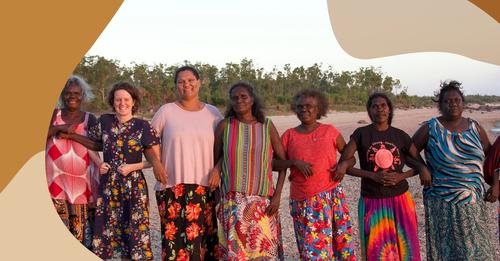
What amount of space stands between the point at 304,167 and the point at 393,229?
0.89 m

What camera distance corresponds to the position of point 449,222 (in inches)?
168

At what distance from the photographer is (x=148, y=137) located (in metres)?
4.18

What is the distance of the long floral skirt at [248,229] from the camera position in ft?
13.7

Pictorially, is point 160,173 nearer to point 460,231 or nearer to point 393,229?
point 393,229

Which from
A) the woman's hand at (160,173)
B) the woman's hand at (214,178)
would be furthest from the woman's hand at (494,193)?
the woman's hand at (160,173)

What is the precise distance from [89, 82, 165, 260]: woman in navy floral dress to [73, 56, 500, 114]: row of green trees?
1730 centimetres

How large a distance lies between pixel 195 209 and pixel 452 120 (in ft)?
7.25

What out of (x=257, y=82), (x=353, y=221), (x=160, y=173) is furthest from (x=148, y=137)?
(x=257, y=82)

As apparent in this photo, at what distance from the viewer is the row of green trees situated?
24344 millimetres

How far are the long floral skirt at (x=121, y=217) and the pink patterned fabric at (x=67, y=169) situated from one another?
0.32 m

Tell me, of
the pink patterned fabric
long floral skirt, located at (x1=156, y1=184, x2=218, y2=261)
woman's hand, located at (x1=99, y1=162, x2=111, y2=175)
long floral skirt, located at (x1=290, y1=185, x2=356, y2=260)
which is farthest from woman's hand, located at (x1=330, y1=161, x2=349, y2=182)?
the pink patterned fabric

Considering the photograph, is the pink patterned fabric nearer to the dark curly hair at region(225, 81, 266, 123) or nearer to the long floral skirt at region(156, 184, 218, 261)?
the long floral skirt at region(156, 184, 218, 261)

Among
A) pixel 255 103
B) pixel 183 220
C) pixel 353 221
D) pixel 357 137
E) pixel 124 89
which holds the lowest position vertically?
pixel 353 221

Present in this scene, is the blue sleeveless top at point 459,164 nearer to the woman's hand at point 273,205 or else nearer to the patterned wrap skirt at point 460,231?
the patterned wrap skirt at point 460,231
